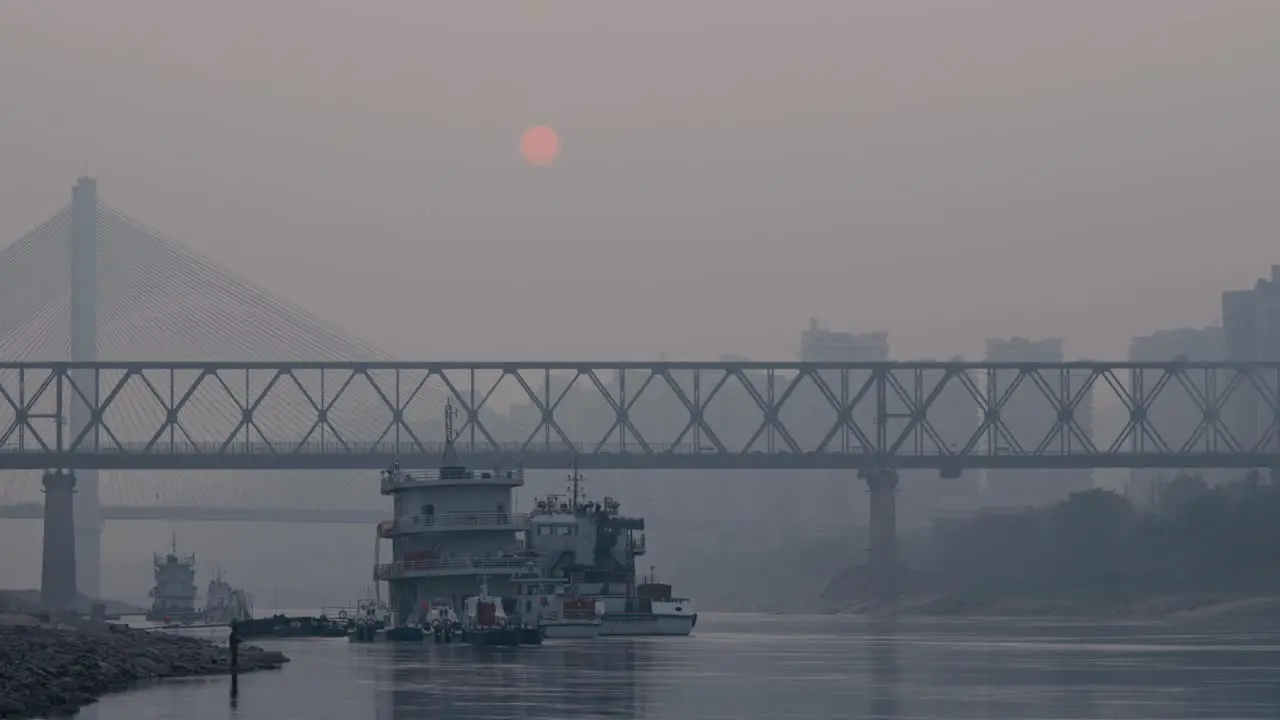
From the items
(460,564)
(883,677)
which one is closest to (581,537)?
(460,564)

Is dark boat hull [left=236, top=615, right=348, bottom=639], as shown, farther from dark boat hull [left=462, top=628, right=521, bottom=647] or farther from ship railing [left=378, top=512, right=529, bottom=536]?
dark boat hull [left=462, top=628, right=521, bottom=647]

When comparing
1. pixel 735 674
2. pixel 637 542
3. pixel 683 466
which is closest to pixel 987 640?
pixel 637 542

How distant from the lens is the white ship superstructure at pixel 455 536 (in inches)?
4668

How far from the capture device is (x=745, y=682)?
77000mm

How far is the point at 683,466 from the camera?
184 m

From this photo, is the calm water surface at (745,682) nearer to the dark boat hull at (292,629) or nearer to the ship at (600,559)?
the ship at (600,559)

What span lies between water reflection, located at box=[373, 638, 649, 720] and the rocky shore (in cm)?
593

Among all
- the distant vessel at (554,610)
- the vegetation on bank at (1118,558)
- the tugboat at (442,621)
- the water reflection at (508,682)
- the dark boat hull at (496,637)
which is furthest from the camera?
the vegetation on bank at (1118,558)

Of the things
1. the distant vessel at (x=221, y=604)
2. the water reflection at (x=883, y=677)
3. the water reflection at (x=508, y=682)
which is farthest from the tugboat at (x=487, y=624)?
the distant vessel at (x=221, y=604)

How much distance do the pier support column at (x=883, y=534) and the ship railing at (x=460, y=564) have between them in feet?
238

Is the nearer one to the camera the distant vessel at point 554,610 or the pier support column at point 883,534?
the distant vessel at point 554,610

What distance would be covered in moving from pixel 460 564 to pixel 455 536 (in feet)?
5.63

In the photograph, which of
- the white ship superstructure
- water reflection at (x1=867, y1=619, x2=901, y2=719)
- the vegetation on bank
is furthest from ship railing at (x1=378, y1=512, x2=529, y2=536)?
the vegetation on bank

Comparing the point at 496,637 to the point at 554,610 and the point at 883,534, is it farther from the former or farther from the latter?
the point at 883,534
